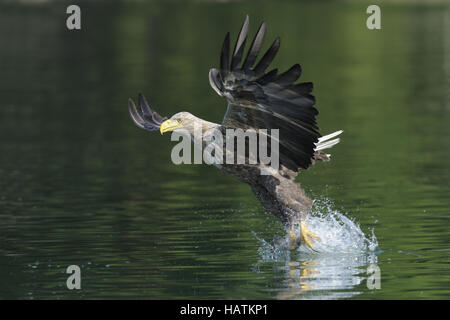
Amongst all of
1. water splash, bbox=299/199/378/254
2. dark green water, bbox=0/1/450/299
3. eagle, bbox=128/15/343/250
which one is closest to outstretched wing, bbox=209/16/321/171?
eagle, bbox=128/15/343/250

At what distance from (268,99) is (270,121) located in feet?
1.07

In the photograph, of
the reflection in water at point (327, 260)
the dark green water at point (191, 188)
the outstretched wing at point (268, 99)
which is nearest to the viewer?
the reflection in water at point (327, 260)

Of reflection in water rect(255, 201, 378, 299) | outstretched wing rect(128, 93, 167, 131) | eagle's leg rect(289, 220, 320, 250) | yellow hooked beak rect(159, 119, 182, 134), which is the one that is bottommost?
reflection in water rect(255, 201, 378, 299)

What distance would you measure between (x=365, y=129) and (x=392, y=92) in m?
7.42

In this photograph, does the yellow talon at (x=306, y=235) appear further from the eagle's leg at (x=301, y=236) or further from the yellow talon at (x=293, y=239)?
the yellow talon at (x=293, y=239)

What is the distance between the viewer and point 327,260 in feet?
35.8

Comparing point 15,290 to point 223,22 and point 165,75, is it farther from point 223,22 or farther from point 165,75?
point 223,22

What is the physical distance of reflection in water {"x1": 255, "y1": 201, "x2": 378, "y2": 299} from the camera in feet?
31.6

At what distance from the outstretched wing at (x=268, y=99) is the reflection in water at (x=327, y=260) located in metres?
0.98

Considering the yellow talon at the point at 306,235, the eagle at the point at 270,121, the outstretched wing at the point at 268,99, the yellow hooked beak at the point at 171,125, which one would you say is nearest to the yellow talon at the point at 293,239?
the eagle at the point at 270,121

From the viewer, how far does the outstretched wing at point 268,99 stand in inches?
392

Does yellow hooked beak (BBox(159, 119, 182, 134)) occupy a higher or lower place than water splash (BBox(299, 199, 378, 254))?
higher

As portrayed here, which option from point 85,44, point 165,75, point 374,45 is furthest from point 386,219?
point 85,44

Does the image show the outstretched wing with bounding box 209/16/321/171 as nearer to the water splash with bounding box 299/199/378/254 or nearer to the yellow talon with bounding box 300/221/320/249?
the yellow talon with bounding box 300/221/320/249
